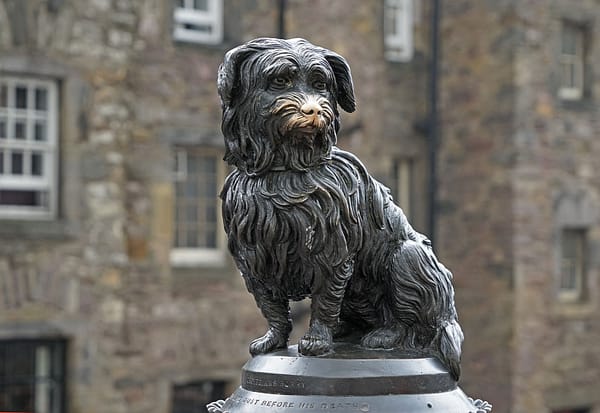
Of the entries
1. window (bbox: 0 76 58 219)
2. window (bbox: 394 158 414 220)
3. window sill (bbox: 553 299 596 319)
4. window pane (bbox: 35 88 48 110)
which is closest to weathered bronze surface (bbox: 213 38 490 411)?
window (bbox: 0 76 58 219)

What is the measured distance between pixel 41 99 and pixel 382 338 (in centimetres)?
981

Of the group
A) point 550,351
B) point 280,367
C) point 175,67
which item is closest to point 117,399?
point 175,67

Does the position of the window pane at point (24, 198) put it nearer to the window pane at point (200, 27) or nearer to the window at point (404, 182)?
the window pane at point (200, 27)

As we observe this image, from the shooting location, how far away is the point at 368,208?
12.0 feet

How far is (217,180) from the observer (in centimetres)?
1416

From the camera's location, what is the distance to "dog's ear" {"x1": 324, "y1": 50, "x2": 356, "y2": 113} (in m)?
3.62

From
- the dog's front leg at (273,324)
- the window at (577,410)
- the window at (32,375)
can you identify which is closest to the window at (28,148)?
the window at (32,375)

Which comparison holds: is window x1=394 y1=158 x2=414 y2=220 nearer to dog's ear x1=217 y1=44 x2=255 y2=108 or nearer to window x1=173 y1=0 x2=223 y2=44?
window x1=173 y1=0 x2=223 y2=44

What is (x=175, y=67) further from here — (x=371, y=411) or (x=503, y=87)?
(x=371, y=411)

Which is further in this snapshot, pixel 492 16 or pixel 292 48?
pixel 492 16

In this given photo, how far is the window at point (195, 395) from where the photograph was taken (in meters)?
13.7

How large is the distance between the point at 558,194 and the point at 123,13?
23.3ft

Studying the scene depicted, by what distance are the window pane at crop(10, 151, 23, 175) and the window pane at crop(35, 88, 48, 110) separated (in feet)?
2.00

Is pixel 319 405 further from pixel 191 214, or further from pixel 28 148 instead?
pixel 191 214
